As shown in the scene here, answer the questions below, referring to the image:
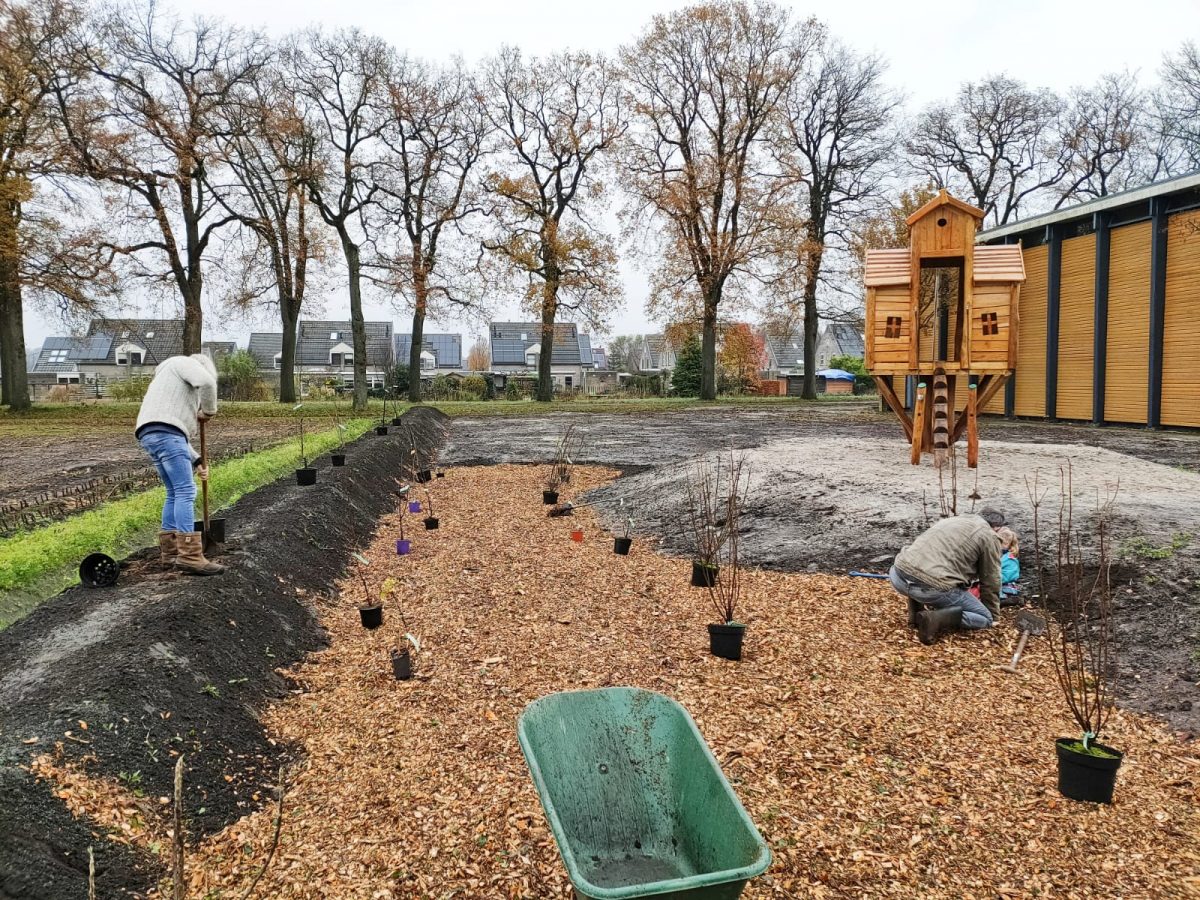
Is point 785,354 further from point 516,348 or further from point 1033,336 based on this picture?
point 1033,336

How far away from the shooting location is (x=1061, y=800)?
3.45 meters

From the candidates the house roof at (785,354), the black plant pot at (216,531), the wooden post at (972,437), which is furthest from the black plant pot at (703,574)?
the house roof at (785,354)

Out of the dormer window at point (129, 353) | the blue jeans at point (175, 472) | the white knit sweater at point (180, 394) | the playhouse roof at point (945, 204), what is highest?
the dormer window at point (129, 353)

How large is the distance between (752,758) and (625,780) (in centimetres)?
98

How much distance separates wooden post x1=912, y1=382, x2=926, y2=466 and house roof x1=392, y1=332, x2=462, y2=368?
204 feet

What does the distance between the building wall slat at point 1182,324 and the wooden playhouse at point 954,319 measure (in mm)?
10121

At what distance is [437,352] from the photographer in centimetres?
7000

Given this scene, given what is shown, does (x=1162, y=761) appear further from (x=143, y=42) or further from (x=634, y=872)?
(x=143, y=42)

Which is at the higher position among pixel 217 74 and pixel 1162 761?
pixel 217 74

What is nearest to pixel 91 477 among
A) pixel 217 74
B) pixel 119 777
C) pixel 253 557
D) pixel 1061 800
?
pixel 253 557

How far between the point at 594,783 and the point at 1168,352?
1986cm

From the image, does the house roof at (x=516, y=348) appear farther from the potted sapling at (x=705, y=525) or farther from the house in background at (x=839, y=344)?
the potted sapling at (x=705, y=525)

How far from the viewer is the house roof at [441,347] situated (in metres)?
69.6

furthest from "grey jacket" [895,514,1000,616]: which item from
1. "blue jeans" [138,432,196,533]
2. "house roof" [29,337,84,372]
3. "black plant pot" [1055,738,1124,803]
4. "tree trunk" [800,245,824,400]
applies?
"house roof" [29,337,84,372]
